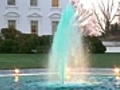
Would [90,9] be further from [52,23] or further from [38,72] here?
[38,72]

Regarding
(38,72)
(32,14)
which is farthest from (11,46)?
(38,72)

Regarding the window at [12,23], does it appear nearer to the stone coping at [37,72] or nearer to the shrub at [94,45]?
the shrub at [94,45]

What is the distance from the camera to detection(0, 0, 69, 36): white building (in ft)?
171

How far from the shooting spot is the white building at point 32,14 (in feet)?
171

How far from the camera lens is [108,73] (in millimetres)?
20969

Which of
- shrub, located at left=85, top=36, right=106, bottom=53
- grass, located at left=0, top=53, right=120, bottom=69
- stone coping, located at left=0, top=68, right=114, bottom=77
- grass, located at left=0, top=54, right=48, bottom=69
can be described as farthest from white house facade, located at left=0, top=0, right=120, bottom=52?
stone coping, located at left=0, top=68, right=114, bottom=77

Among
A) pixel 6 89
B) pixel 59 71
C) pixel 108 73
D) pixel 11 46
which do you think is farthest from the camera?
pixel 11 46

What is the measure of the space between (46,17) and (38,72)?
104ft

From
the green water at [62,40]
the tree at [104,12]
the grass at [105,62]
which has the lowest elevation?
the grass at [105,62]

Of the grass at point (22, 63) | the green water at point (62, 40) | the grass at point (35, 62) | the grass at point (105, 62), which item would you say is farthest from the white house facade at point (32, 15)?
the green water at point (62, 40)

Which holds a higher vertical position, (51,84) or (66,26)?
(66,26)

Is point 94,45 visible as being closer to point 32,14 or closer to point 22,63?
point 32,14

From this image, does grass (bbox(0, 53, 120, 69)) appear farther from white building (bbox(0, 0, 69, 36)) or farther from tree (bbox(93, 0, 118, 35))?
tree (bbox(93, 0, 118, 35))

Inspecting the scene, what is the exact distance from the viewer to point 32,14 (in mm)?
52719
